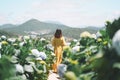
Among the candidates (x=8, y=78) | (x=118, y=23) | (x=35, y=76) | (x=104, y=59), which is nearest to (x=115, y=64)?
(x=104, y=59)

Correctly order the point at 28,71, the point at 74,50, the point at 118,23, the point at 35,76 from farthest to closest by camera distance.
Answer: the point at 35,76, the point at 28,71, the point at 74,50, the point at 118,23

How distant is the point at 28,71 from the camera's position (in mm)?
6906

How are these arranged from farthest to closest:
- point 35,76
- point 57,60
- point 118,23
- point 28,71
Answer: point 57,60, point 35,76, point 28,71, point 118,23

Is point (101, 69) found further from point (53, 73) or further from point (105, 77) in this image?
point (53, 73)

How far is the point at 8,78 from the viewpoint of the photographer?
3779 millimetres

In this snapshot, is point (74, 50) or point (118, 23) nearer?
point (118, 23)

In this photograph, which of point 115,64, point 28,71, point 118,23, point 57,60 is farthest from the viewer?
point 57,60

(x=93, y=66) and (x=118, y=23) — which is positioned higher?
(x=118, y=23)

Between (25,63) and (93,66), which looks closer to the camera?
(93,66)

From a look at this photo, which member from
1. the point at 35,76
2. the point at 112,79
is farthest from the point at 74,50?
the point at 35,76

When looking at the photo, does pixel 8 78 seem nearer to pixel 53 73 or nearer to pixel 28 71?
pixel 28 71

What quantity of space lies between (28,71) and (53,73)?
6.49 meters

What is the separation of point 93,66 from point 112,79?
0.15m

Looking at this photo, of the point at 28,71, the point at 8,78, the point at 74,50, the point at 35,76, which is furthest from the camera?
the point at 35,76
